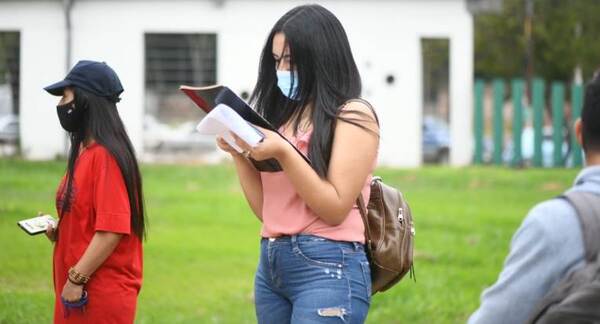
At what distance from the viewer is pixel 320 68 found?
397 centimetres

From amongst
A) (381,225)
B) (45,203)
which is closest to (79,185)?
(381,225)

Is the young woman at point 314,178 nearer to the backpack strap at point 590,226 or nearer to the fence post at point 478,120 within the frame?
the backpack strap at point 590,226

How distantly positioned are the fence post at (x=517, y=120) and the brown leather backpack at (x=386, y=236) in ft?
62.2

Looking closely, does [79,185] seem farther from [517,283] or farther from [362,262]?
[517,283]

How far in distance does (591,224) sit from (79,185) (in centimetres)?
226

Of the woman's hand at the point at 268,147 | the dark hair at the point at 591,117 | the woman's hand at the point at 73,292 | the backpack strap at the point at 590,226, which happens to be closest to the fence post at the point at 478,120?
the woman's hand at the point at 73,292

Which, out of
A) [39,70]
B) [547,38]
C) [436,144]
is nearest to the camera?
[39,70]

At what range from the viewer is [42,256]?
10.3m

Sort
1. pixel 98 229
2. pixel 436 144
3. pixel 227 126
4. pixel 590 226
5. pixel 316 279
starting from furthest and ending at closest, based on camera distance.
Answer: pixel 436 144 < pixel 98 229 < pixel 316 279 < pixel 227 126 < pixel 590 226

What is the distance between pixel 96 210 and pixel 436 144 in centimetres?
2433

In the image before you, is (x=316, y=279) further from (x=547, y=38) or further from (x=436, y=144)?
(x=547, y=38)

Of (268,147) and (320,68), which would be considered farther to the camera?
(320,68)

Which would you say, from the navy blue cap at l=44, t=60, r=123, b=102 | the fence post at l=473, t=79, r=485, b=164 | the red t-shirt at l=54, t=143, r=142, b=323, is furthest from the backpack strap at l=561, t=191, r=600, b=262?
the fence post at l=473, t=79, r=485, b=164

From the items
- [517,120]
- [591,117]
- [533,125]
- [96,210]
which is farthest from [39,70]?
[591,117]
